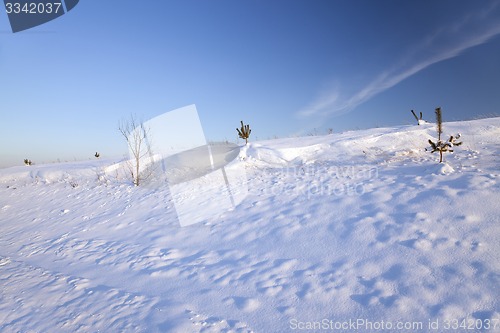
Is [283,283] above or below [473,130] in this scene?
below

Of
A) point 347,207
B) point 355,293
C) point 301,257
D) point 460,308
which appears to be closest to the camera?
point 460,308

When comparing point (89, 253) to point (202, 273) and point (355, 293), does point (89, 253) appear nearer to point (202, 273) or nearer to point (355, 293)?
point (202, 273)

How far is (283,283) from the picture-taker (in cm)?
317

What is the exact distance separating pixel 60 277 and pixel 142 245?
137 cm

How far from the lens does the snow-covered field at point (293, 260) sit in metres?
2.62

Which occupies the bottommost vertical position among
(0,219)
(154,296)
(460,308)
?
(460,308)

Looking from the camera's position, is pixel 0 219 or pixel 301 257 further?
pixel 0 219

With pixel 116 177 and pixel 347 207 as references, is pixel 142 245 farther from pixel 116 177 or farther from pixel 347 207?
pixel 116 177

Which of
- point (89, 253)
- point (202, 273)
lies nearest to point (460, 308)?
point (202, 273)

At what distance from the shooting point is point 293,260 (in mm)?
3602

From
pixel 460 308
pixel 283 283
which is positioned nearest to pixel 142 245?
pixel 283 283

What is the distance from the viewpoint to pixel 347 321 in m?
2.50

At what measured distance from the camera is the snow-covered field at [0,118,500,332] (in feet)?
8.60

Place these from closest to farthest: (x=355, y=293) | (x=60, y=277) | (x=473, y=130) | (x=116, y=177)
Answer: (x=355, y=293) → (x=60, y=277) → (x=473, y=130) → (x=116, y=177)
